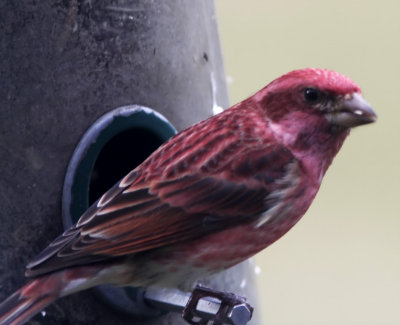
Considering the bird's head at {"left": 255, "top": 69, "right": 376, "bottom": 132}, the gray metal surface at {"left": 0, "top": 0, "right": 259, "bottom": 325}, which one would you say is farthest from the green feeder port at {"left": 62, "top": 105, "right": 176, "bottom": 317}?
the bird's head at {"left": 255, "top": 69, "right": 376, "bottom": 132}

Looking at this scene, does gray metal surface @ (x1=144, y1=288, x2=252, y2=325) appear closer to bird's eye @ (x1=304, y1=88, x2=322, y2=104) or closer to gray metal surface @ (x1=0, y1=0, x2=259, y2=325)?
gray metal surface @ (x1=0, y1=0, x2=259, y2=325)

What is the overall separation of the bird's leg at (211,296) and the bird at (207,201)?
0.15 m

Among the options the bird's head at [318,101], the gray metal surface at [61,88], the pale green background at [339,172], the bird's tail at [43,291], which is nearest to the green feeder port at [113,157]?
the gray metal surface at [61,88]

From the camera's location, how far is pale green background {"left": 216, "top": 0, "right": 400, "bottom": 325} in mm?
14367

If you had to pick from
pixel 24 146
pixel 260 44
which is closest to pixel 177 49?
pixel 24 146

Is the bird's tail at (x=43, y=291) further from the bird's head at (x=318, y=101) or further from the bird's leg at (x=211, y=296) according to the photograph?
the bird's head at (x=318, y=101)

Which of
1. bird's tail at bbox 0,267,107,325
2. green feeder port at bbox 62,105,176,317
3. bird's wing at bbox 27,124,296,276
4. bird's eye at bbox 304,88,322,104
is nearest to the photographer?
bird's tail at bbox 0,267,107,325

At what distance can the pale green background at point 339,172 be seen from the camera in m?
14.4

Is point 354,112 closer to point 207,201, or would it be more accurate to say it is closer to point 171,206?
point 207,201

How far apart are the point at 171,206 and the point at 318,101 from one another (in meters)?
0.82

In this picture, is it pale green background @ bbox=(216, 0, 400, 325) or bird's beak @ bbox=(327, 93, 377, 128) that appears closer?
bird's beak @ bbox=(327, 93, 377, 128)

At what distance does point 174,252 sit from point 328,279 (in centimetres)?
979

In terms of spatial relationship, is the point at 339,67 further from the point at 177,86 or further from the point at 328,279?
the point at 177,86

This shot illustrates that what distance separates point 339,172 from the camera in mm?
16375
